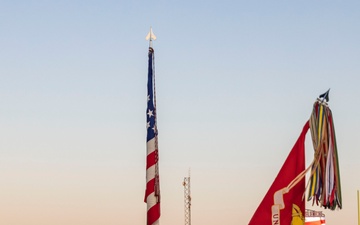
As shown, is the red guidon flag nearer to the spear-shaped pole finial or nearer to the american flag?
the spear-shaped pole finial

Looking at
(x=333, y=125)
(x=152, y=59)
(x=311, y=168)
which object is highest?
(x=152, y=59)

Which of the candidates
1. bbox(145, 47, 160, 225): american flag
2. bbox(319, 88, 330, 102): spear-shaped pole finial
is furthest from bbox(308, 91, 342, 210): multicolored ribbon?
bbox(145, 47, 160, 225): american flag

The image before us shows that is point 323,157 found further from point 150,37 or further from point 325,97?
point 150,37

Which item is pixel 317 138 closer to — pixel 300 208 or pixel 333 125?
pixel 333 125

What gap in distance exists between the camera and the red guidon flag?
12.0 m

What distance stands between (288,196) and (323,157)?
3.00 feet

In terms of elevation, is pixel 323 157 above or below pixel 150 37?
below

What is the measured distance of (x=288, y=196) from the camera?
1210 centimetres

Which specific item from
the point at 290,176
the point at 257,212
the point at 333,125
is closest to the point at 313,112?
the point at 333,125

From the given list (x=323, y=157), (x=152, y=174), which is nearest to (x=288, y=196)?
(x=323, y=157)

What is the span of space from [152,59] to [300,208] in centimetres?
614

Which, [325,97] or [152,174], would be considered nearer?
[325,97]

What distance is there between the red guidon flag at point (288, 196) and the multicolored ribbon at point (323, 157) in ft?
0.81

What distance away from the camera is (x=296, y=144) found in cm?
1229
